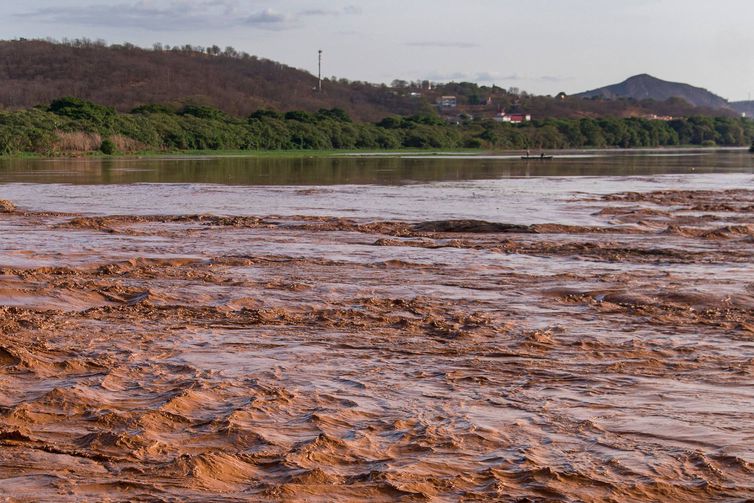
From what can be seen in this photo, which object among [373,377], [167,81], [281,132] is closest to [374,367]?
[373,377]

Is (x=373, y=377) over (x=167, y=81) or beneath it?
beneath

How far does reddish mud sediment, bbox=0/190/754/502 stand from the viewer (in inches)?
208

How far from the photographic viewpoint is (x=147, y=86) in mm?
140875

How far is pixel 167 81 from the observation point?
5822 inches

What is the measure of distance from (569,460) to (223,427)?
1.91 metres

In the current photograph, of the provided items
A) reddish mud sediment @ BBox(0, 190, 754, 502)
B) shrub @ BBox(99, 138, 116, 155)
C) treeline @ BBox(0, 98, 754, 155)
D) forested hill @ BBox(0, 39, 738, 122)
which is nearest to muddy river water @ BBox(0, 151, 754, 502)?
reddish mud sediment @ BBox(0, 190, 754, 502)

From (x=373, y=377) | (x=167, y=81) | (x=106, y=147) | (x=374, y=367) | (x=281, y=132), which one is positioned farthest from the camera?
(x=167, y=81)

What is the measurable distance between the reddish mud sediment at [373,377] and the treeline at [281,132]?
49.6 m

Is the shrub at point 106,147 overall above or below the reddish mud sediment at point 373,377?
above

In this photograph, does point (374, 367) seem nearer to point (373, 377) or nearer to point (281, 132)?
point (373, 377)

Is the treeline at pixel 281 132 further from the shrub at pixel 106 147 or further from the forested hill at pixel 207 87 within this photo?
the forested hill at pixel 207 87

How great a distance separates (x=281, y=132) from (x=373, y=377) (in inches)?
3074

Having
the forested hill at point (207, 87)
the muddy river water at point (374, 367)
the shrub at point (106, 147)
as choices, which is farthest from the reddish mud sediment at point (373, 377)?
the forested hill at point (207, 87)

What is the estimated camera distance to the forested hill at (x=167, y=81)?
133000 mm
